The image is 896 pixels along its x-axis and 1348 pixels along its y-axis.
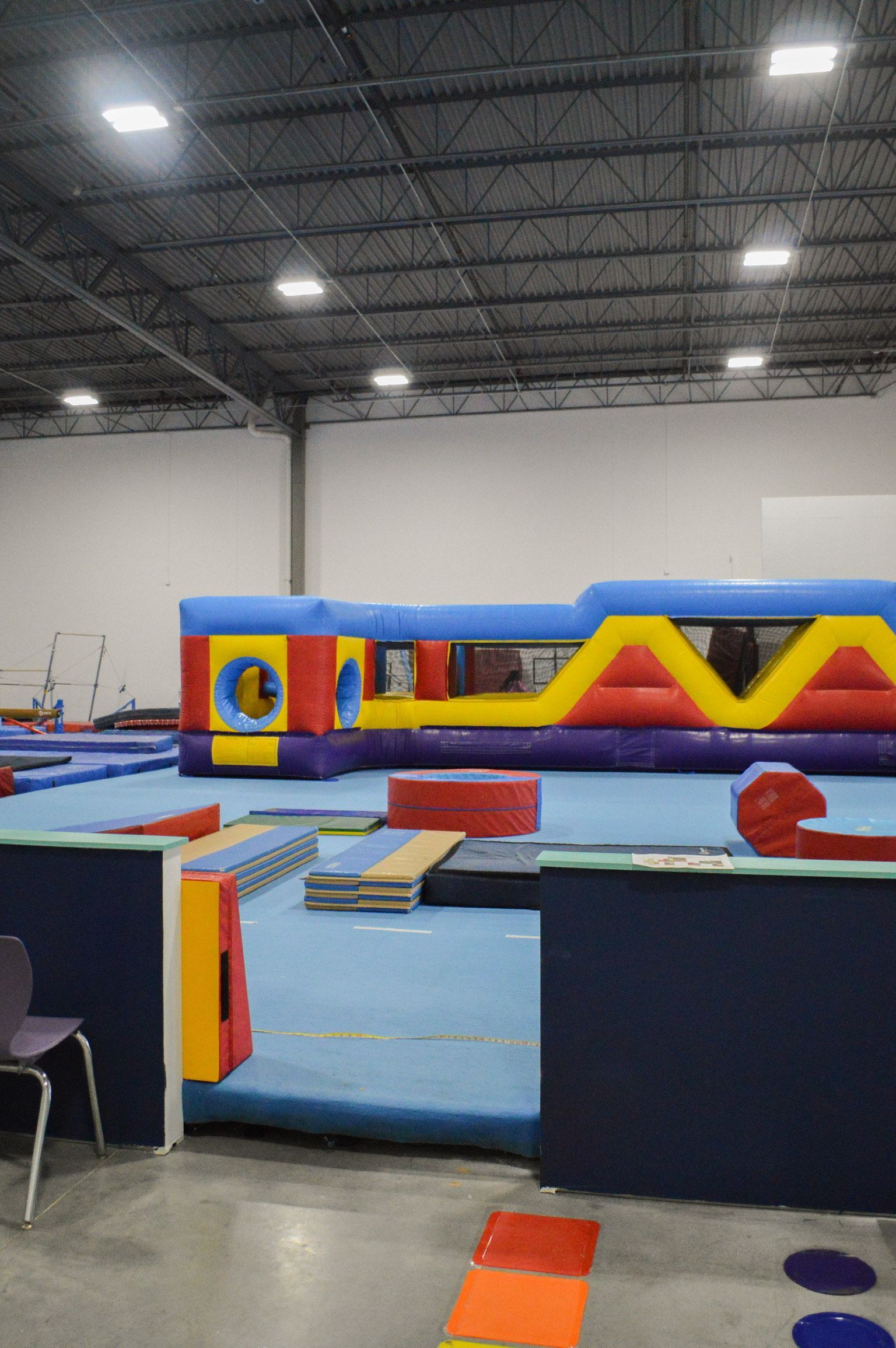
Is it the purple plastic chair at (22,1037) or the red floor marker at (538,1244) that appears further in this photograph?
the purple plastic chair at (22,1037)

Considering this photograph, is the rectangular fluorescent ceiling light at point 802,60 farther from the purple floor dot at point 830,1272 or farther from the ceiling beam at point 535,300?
the purple floor dot at point 830,1272

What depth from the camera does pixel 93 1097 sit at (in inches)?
84.1

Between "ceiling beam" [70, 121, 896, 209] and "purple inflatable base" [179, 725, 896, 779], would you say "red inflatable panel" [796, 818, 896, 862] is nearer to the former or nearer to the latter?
"purple inflatable base" [179, 725, 896, 779]

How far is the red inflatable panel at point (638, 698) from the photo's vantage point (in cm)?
926

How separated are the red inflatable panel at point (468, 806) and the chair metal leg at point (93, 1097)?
11.1 feet

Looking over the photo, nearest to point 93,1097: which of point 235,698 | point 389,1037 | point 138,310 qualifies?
→ point 389,1037

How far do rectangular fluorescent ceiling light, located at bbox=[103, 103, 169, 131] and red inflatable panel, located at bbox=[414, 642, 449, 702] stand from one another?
5.40 metres

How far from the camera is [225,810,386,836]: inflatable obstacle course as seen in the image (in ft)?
19.1

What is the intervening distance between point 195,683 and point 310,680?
3.85 ft

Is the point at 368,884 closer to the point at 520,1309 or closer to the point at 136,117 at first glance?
the point at 520,1309

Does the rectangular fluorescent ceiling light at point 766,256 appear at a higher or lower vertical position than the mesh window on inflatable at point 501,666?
higher

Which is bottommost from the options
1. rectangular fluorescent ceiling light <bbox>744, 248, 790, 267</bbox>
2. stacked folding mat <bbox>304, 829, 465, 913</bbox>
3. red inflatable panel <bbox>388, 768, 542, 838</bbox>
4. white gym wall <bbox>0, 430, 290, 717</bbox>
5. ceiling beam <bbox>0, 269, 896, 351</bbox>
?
stacked folding mat <bbox>304, 829, 465, 913</bbox>

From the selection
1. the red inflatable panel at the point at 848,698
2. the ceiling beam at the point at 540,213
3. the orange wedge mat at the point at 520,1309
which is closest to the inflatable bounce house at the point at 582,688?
the red inflatable panel at the point at 848,698

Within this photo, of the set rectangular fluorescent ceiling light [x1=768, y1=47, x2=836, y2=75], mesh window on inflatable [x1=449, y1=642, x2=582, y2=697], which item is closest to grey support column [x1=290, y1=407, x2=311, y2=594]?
mesh window on inflatable [x1=449, y1=642, x2=582, y2=697]
